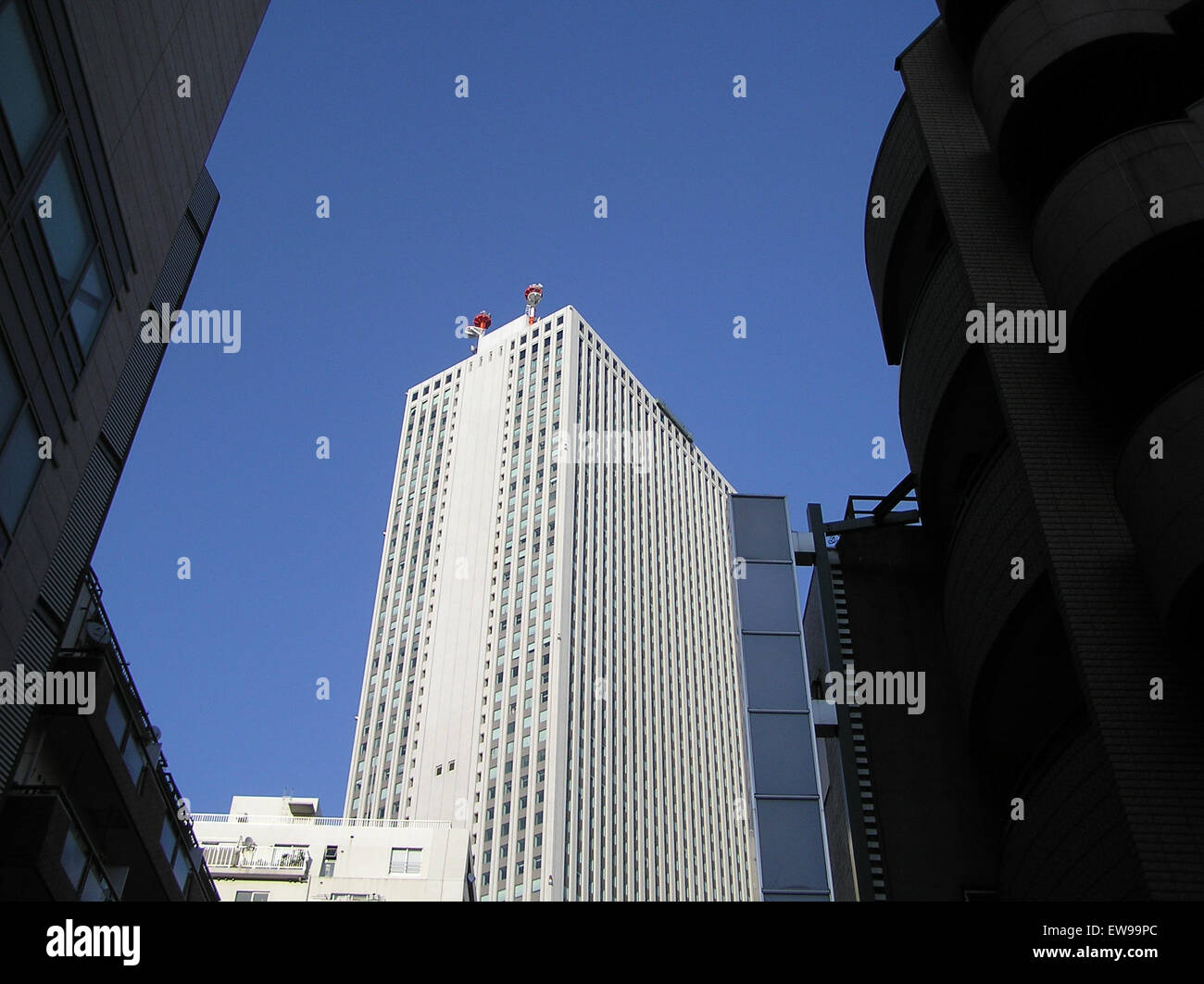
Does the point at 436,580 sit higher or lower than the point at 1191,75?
higher

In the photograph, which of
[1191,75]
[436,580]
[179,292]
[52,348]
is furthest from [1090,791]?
[436,580]

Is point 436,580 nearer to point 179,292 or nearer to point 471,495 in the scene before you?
point 471,495

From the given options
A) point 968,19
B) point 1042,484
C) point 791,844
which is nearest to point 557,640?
point 968,19

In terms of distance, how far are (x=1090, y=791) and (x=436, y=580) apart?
413 feet

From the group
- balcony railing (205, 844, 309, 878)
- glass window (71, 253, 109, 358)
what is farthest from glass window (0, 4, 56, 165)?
balcony railing (205, 844, 309, 878)

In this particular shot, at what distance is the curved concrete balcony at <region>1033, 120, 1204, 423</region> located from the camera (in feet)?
48.6

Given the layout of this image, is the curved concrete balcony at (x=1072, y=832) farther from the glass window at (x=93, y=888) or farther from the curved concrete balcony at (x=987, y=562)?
the glass window at (x=93, y=888)

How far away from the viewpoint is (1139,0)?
57.6ft

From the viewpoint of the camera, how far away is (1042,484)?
15.2m

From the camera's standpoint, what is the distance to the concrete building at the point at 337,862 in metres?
69.2

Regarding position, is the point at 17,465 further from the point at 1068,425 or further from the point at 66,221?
the point at 1068,425

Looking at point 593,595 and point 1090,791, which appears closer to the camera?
point 1090,791

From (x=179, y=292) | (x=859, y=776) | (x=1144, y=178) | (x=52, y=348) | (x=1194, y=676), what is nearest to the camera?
(x=1194, y=676)

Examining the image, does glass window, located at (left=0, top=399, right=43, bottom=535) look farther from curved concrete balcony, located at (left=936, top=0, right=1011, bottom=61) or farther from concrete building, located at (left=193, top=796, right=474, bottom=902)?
concrete building, located at (left=193, top=796, right=474, bottom=902)
